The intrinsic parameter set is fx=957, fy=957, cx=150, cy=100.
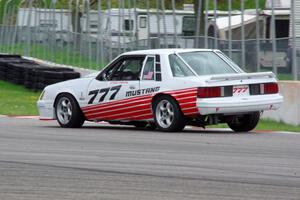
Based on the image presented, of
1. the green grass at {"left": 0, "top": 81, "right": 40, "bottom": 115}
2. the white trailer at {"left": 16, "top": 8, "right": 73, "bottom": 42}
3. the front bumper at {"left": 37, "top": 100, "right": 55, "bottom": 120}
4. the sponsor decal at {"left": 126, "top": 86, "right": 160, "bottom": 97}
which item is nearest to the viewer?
the sponsor decal at {"left": 126, "top": 86, "right": 160, "bottom": 97}

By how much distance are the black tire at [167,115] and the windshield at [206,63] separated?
722 mm

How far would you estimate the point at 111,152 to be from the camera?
12.8 m

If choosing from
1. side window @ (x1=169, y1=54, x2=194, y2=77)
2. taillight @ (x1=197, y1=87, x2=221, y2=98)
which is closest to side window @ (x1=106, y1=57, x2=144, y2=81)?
side window @ (x1=169, y1=54, x2=194, y2=77)

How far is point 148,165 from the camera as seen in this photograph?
11336 mm

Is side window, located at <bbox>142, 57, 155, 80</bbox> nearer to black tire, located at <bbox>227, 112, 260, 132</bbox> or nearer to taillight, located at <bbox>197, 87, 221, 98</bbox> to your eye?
taillight, located at <bbox>197, 87, 221, 98</bbox>

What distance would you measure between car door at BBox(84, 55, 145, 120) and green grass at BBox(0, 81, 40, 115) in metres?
6.21

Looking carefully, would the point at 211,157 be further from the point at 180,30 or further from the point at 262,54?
the point at 180,30

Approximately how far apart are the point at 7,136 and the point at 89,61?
56.4 feet

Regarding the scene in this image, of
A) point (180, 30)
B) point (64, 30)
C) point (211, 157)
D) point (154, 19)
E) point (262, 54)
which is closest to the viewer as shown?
point (211, 157)

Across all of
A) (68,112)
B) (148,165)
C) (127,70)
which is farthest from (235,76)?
(148,165)

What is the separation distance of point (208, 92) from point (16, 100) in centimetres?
1373

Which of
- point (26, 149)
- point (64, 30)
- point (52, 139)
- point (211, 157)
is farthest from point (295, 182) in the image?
point (64, 30)

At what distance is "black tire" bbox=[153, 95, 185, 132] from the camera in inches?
623

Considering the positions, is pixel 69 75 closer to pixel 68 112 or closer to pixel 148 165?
pixel 68 112
